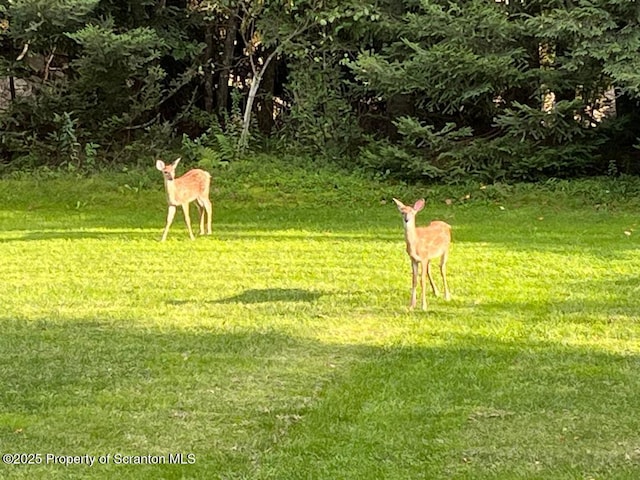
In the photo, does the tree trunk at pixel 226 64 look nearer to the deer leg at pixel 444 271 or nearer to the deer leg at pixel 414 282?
the deer leg at pixel 444 271

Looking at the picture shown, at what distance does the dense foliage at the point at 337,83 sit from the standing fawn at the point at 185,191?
5.42m

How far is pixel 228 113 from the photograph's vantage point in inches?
810

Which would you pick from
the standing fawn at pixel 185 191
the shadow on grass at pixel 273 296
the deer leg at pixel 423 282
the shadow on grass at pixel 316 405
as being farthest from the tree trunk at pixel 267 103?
the shadow on grass at pixel 316 405

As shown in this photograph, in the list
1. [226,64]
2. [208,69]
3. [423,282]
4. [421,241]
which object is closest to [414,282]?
[423,282]

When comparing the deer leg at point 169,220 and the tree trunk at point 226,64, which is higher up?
the tree trunk at point 226,64

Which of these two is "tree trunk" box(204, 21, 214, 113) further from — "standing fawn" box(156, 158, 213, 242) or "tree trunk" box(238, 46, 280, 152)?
"standing fawn" box(156, 158, 213, 242)

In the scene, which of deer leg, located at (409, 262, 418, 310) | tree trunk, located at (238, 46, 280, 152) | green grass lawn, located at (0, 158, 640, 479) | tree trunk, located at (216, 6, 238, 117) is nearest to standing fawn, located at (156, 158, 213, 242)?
green grass lawn, located at (0, 158, 640, 479)

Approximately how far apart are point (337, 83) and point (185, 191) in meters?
7.90

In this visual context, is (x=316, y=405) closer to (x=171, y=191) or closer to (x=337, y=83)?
A: (x=171, y=191)

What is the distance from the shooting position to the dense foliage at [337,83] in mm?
15766

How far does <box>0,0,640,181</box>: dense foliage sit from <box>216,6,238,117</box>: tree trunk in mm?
48

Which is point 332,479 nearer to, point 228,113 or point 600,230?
point 600,230

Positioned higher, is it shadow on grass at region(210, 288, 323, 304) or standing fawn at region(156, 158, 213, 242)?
standing fawn at region(156, 158, 213, 242)

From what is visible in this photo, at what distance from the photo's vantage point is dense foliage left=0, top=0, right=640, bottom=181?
15.8 metres
